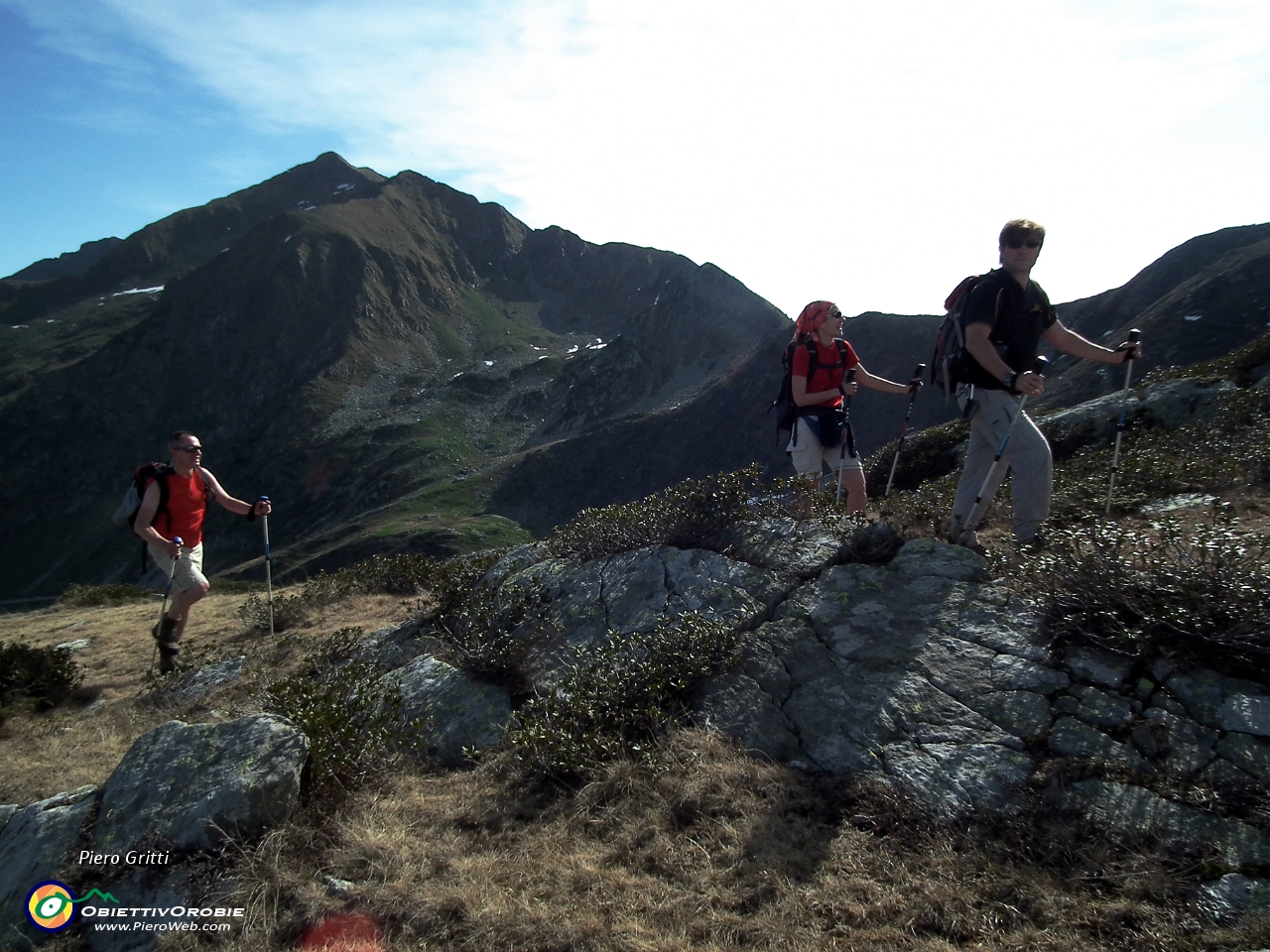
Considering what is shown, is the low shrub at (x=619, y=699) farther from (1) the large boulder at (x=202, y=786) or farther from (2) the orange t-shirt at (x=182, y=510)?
(2) the orange t-shirt at (x=182, y=510)

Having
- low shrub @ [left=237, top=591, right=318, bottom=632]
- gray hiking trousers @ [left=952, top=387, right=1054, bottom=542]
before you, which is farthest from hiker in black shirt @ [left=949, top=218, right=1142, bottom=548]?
low shrub @ [left=237, top=591, right=318, bottom=632]

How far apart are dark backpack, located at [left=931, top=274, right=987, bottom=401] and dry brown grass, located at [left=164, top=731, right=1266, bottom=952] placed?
3.04 m

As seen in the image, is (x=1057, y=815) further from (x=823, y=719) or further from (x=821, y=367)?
(x=821, y=367)

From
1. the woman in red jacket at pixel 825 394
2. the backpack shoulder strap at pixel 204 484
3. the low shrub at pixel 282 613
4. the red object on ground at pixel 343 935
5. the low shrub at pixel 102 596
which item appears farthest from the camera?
the low shrub at pixel 102 596

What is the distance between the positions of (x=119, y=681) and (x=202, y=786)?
19.0 ft

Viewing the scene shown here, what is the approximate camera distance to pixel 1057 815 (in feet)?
10.1

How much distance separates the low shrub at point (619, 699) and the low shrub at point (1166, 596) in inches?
73.8

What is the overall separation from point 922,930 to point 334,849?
2530mm

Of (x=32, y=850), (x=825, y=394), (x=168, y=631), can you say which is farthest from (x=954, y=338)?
(x=168, y=631)

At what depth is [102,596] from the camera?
15.7 m

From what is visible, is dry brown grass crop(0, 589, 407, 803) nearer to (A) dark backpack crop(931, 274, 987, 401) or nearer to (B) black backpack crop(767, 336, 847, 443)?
(B) black backpack crop(767, 336, 847, 443)

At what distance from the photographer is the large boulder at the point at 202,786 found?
11.2ft

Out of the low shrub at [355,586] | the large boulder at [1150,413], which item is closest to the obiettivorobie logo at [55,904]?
the low shrub at [355,586]

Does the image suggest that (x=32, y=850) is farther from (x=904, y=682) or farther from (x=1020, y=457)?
(x=1020, y=457)
